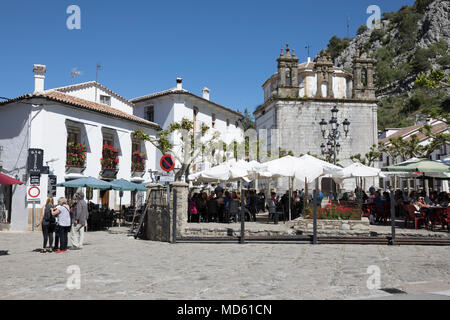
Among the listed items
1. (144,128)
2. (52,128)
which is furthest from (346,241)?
(144,128)

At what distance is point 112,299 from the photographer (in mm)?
5379

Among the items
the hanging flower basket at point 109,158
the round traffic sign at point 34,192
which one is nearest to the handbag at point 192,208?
the round traffic sign at point 34,192

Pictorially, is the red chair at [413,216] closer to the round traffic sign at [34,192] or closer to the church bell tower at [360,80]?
the round traffic sign at [34,192]

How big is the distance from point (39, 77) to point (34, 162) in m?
4.56

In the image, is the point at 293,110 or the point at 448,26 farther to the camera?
the point at 448,26

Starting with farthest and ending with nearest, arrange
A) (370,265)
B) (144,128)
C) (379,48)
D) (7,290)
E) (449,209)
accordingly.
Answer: (379,48)
(144,128)
(449,209)
(370,265)
(7,290)

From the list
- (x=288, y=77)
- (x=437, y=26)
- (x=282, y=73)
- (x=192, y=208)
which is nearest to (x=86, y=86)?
(x=192, y=208)

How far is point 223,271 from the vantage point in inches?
295

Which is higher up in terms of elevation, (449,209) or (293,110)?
(293,110)

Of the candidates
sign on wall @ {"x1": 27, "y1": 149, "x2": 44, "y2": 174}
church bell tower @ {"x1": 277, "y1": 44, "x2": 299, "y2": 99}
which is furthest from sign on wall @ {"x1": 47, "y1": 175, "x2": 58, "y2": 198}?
church bell tower @ {"x1": 277, "y1": 44, "x2": 299, "y2": 99}

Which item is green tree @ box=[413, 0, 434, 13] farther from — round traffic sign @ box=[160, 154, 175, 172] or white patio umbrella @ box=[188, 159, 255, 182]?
round traffic sign @ box=[160, 154, 175, 172]
